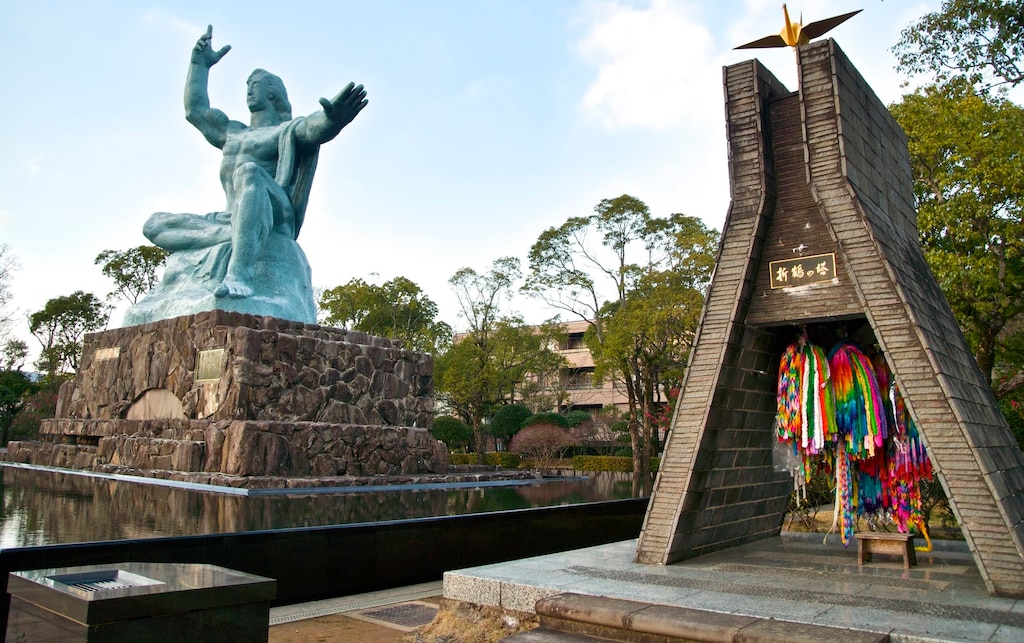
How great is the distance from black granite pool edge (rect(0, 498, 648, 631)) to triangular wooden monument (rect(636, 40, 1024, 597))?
5.62 feet

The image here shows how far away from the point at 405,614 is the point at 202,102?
36.6ft

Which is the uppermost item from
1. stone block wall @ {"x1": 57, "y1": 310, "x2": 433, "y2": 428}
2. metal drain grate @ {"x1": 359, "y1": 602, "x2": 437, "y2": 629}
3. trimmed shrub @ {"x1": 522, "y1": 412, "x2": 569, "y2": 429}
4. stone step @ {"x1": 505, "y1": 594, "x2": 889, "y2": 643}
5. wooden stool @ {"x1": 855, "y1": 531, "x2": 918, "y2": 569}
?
stone block wall @ {"x1": 57, "y1": 310, "x2": 433, "y2": 428}

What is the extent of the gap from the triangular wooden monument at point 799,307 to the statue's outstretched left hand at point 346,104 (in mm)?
7625

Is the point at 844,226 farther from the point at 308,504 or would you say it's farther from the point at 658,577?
the point at 308,504

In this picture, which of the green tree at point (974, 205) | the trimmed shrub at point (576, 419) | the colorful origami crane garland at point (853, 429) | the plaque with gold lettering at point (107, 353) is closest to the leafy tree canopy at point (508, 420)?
the trimmed shrub at point (576, 419)

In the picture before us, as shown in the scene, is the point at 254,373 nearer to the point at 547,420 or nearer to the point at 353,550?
the point at 353,550

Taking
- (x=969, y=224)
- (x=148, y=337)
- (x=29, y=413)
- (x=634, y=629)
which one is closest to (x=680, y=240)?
(x=969, y=224)

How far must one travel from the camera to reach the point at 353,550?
4574 mm

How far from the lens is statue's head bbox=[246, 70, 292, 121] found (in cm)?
1252

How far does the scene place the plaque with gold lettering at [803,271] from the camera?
390 centimetres

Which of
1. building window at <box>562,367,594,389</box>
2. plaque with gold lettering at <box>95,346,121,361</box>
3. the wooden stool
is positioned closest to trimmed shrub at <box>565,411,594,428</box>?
building window at <box>562,367,594,389</box>

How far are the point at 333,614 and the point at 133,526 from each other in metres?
1.84

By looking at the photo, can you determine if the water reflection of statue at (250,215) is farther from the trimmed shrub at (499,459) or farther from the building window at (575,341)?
the building window at (575,341)

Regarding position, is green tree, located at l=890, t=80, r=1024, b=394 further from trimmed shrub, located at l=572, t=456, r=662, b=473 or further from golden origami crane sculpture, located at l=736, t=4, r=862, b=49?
trimmed shrub, located at l=572, t=456, r=662, b=473
